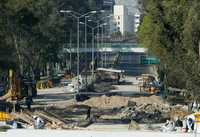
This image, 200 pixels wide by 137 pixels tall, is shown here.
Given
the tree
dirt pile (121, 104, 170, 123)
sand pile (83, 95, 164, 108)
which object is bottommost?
sand pile (83, 95, 164, 108)

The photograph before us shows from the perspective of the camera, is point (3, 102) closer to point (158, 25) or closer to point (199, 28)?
point (158, 25)

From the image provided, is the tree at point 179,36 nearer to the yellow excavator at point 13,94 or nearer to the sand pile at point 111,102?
the sand pile at point 111,102

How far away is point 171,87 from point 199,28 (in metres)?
25.8

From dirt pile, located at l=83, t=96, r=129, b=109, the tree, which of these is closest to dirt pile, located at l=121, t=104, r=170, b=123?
the tree

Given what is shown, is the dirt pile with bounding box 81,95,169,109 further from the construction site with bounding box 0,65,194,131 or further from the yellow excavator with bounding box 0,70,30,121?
the yellow excavator with bounding box 0,70,30,121

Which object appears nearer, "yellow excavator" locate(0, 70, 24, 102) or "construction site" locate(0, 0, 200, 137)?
"construction site" locate(0, 0, 200, 137)

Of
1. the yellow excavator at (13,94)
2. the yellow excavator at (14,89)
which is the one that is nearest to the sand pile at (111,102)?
the yellow excavator at (13,94)

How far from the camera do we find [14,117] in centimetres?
4253

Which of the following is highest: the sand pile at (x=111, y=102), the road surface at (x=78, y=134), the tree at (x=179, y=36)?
the tree at (x=179, y=36)

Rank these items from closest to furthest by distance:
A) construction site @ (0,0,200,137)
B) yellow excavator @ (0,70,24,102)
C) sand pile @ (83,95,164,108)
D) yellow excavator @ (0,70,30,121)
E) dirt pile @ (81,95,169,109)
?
construction site @ (0,0,200,137)
yellow excavator @ (0,70,30,121)
yellow excavator @ (0,70,24,102)
dirt pile @ (81,95,169,109)
sand pile @ (83,95,164,108)

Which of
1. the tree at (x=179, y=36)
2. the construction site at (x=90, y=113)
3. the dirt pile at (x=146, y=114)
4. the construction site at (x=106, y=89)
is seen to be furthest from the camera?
the dirt pile at (x=146, y=114)

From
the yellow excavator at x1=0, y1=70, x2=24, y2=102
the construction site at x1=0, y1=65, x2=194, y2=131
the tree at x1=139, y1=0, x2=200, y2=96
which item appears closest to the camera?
the construction site at x1=0, y1=65, x2=194, y2=131

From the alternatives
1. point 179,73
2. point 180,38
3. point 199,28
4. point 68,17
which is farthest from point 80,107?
point 68,17

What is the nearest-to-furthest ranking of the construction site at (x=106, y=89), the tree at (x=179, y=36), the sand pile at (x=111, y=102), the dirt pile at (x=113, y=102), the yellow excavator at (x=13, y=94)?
the construction site at (x=106, y=89)
the tree at (x=179, y=36)
the yellow excavator at (x=13, y=94)
the dirt pile at (x=113, y=102)
the sand pile at (x=111, y=102)
